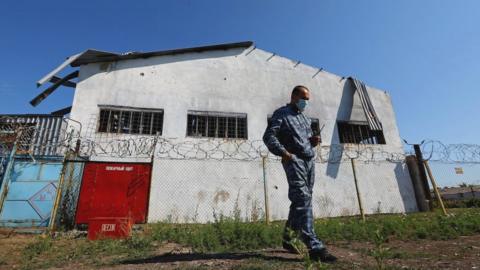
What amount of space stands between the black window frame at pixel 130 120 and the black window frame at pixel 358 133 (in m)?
7.39

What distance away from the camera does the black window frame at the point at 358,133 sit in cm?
1040

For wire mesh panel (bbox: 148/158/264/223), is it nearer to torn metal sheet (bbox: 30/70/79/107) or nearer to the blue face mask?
torn metal sheet (bbox: 30/70/79/107)

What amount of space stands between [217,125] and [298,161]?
672 cm

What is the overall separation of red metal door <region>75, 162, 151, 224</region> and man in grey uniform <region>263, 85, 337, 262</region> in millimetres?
5428

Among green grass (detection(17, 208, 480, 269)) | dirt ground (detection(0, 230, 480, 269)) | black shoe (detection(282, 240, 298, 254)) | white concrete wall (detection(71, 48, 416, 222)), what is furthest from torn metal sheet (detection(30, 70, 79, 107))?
black shoe (detection(282, 240, 298, 254))

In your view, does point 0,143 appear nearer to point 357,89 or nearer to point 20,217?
point 20,217

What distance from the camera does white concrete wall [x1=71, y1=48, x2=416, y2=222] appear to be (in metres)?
8.09

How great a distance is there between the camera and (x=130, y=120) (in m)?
8.87

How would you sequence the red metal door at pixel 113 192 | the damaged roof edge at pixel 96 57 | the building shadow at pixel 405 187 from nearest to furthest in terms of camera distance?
1. the red metal door at pixel 113 192
2. the damaged roof edge at pixel 96 57
3. the building shadow at pixel 405 187

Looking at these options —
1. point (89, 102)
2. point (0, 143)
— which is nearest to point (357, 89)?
point (89, 102)

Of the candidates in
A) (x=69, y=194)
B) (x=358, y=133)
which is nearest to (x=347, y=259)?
(x=69, y=194)

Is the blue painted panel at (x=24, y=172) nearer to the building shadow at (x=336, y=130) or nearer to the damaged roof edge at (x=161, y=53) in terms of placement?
the damaged roof edge at (x=161, y=53)

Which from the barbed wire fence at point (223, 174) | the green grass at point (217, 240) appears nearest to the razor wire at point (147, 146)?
the barbed wire fence at point (223, 174)

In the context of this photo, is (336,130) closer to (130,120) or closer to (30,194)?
(130,120)
